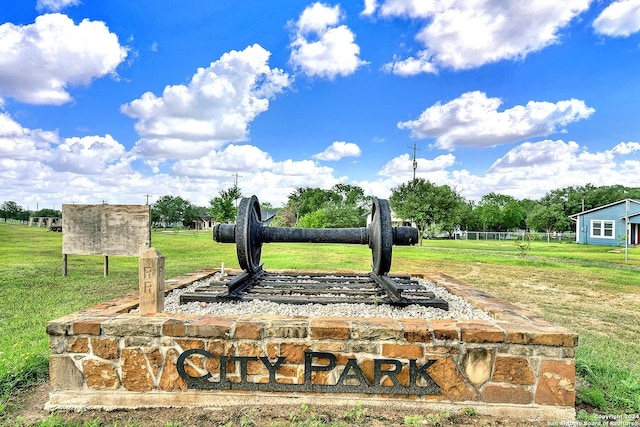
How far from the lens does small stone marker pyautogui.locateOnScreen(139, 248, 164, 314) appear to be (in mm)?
3416

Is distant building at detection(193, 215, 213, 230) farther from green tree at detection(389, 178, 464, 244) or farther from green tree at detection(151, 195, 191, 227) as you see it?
green tree at detection(389, 178, 464, 244)

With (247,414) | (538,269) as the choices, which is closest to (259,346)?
(247,414)

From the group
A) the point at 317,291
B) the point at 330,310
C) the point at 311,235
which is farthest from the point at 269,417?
the point at 311,235

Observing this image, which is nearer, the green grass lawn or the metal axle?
the green grass lawn

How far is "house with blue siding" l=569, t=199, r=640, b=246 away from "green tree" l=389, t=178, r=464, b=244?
30.8ft

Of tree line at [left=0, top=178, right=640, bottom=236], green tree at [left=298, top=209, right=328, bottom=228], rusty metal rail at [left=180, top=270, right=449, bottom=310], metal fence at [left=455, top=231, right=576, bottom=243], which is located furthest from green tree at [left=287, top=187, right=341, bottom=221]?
rusty metal rail at [left=180, top=270, right=449, bottom=310]

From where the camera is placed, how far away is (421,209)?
102 feet

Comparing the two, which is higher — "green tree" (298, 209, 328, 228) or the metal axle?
"green tree" (298, 209, 328, 228)

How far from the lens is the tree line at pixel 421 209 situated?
106 ft

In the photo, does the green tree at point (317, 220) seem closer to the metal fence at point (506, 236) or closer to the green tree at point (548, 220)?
the metal fence at point (506, 236)

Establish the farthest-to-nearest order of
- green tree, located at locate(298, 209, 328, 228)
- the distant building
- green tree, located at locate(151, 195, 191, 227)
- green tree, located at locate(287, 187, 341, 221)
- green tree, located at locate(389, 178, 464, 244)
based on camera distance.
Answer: the distant building → green tree, located at locate(151, 195, 191, 227) → green tree, located at locate(287, 187, 341, 221) → green tree, located at locate(298, 209, 328, 228) → green tree, located at locate(389, 178, 464, 244)

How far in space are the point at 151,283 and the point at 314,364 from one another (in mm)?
1550

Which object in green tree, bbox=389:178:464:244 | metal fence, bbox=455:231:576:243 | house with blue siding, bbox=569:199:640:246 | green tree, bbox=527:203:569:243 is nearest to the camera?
house with blue siding, bbox=569:199:640:246

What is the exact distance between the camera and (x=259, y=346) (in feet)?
10.1
